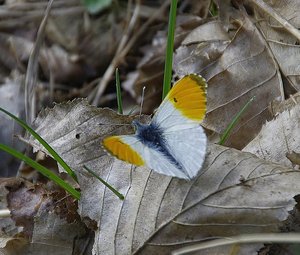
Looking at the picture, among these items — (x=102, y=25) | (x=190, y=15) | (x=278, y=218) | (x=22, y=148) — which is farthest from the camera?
(x=102, y=25)

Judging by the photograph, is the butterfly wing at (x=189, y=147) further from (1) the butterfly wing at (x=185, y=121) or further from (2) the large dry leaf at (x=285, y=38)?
(2) the large dry leaf at (x=285, y=38)

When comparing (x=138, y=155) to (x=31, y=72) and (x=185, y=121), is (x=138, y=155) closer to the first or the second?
(x=185, y=121)

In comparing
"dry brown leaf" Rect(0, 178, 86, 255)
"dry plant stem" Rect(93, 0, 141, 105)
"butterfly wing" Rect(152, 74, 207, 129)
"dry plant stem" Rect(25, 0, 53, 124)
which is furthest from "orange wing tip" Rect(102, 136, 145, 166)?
"dry plant stem" Rect(93, 0, 141, 105)

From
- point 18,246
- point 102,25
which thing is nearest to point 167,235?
point 18,246

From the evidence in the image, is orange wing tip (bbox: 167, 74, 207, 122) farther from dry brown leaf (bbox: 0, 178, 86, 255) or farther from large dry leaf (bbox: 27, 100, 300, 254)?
dry brown leaf (bbox: 0, 178, 86, 255)

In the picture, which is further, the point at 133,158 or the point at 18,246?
the point at 18,246

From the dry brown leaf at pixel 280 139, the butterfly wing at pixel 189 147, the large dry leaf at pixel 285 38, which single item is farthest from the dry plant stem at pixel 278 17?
the butterfly wing at pixel 189 147

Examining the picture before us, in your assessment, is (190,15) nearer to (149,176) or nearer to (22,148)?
(22,148)

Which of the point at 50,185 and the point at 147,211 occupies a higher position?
the point at 147,211
